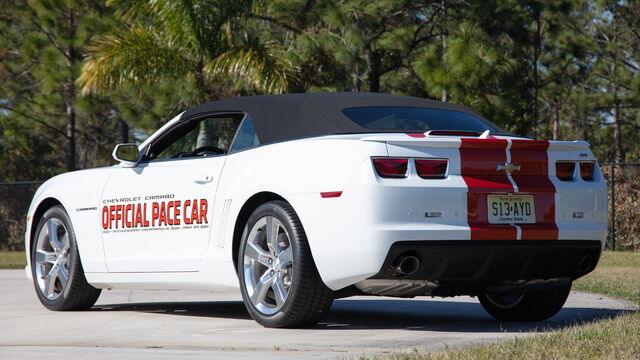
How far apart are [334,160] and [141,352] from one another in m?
1.59

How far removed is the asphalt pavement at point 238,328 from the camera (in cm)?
569

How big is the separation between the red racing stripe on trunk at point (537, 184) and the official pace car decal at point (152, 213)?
2138mm

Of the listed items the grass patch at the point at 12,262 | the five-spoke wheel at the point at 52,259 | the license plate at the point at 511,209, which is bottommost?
the grass patch at the point at 12,262

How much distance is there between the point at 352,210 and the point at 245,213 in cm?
112

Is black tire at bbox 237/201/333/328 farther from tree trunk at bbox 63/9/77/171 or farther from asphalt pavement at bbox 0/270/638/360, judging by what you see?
tree trunk at bbox 63/9/77/171

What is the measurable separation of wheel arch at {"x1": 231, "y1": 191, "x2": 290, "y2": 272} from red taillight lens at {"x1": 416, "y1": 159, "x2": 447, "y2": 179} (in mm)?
1089

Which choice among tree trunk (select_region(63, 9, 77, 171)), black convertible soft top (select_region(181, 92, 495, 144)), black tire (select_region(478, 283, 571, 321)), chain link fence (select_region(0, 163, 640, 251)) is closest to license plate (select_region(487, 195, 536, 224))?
black convertible soft top (select_region(181, 92, 495, 144))

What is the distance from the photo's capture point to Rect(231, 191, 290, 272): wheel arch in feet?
22.7

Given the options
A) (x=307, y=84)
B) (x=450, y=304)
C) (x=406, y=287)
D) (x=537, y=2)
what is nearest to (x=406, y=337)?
(x=406, y=287)

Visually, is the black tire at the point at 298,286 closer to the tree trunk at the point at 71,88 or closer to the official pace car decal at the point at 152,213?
the official pace car decal at the point at 152,213

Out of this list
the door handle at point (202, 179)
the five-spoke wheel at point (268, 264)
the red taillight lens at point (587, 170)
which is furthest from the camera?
the door handle at point (202, 179)

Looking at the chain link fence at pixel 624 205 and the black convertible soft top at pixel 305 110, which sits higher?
the black convertible soft top at pixel 305 110

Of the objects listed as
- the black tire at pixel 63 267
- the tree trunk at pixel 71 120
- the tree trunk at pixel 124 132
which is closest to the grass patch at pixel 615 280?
the black tire at pixel 63 267

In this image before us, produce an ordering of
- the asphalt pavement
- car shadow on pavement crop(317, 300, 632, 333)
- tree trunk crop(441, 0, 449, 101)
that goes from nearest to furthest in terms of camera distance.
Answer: the asphalt pavement → car shadow on pavement crop(317, 300, 632, 333) → tree trunk crop(441, 0, 449, 101)
